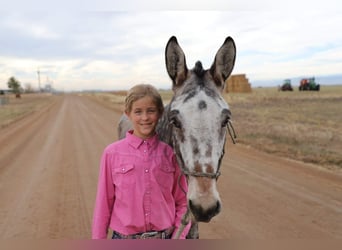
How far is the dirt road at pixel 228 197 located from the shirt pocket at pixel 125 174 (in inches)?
92.7

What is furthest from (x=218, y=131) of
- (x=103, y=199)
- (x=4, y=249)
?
(x=4, y=249)

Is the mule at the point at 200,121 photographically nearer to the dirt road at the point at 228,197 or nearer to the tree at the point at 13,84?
the dirt road at the point at 228,197

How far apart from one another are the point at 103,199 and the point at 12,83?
9758 centimetres

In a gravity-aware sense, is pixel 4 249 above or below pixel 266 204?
above

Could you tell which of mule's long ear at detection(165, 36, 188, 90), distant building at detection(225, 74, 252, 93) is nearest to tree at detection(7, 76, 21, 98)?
distant building at detection(225, 74, 252, 93)

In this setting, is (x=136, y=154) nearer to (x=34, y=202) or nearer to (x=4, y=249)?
(x=4, y=249)

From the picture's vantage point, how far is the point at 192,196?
1728 millimetres

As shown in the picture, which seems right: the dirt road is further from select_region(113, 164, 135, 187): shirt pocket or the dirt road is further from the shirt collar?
the shirt collar

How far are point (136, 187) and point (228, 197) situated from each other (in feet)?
13.9

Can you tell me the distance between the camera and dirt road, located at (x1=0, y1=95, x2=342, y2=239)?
175 inches

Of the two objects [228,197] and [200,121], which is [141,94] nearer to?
[200,121]

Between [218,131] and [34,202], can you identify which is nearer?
[218,131]

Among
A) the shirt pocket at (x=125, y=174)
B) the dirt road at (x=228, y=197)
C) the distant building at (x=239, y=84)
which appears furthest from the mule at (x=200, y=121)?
the distant building at (x=239, y=84)

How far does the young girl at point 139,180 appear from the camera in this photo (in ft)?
6.14
